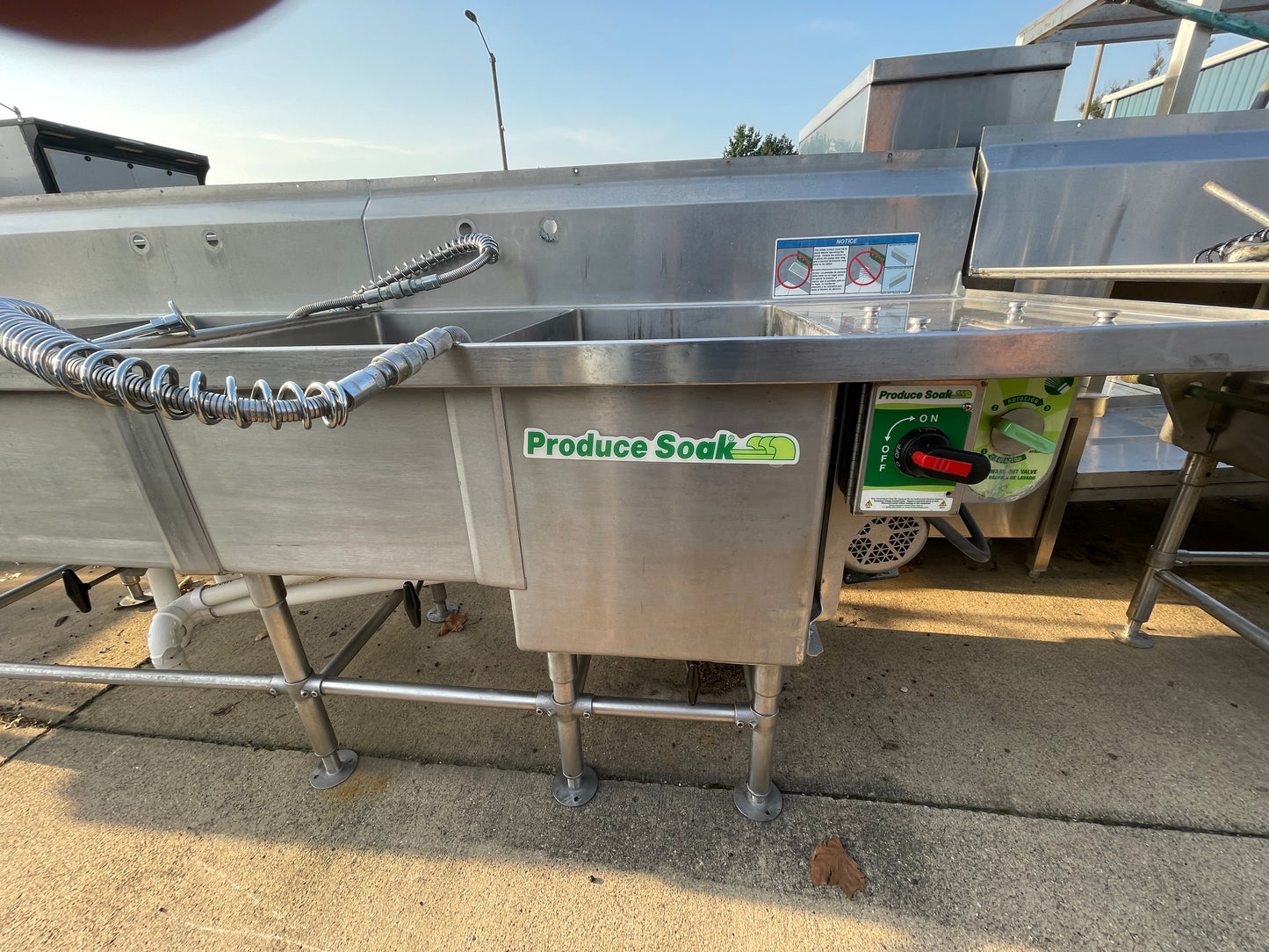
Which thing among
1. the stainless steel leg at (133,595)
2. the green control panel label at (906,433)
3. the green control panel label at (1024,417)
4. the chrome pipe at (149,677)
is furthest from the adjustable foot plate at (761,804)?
the stainless steel leg at (133,595)

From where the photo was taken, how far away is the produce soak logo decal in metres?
0.83

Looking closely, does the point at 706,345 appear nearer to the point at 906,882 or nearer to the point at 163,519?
the point at 163,519

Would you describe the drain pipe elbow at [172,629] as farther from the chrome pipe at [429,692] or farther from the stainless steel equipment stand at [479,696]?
the chrome pipe at [429,692]

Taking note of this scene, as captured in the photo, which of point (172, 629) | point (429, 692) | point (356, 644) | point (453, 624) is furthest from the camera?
point (453, 624)

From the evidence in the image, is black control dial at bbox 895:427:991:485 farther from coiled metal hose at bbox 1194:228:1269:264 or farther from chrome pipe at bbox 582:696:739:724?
coiled metal hose at bbox 1194:228:1269:264

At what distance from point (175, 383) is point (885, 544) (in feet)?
3.99

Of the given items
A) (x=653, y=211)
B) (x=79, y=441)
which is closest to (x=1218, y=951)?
(x=653, y=211)

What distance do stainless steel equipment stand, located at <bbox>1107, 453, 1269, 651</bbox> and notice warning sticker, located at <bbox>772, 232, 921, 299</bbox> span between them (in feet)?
3.94

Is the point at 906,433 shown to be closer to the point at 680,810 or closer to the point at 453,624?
the point at 680,810

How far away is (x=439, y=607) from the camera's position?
85.6 inches

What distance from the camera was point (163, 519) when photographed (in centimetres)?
103

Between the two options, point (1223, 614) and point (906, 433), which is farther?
point (1223, 614)

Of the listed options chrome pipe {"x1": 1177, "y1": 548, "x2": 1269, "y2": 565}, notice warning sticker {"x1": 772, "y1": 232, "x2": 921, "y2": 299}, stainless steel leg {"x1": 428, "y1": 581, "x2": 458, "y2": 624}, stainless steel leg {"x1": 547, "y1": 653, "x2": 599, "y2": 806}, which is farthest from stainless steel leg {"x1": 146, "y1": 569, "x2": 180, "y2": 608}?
chrome pipe {"x1": 1177, "y1": 548, "x2": 1269, "y2": 565}

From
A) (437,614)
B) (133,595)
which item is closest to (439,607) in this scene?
(437,614)
